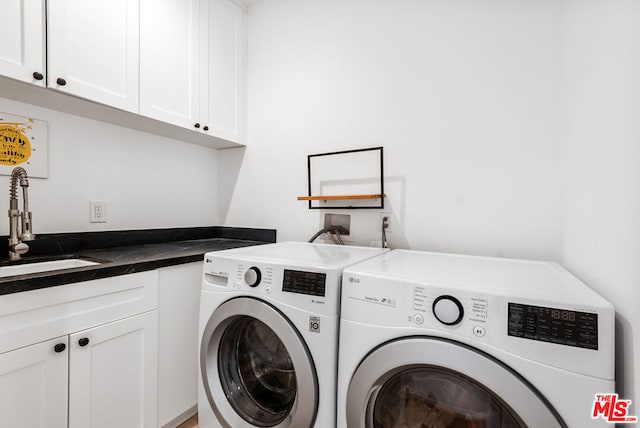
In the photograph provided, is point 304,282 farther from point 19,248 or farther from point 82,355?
point 19,248

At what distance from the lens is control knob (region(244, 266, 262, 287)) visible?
1092 millimetres

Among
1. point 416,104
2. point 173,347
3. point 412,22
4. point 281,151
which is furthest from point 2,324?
point 412,22

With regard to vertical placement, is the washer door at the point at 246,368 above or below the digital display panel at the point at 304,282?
below

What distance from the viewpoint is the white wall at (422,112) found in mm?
1308

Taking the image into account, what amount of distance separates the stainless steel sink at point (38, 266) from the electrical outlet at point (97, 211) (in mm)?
266

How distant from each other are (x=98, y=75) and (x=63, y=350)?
1167 mm

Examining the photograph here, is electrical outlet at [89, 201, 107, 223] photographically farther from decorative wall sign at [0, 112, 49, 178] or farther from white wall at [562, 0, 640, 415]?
white wall at [562, 0, 640, 415]

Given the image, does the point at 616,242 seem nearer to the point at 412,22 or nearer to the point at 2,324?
the point at 412,22

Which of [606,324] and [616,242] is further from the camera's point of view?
[616,242]

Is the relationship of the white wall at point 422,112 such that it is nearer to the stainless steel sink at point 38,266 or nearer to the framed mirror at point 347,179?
the framed mirror at point 347,179

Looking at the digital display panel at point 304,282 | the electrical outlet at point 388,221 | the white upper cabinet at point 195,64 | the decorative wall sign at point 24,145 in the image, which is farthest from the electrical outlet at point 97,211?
the electrical outlet at point 388,221

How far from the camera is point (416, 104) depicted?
5.13 ft

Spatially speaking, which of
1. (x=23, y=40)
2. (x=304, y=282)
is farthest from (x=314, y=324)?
(x=23, y=40)

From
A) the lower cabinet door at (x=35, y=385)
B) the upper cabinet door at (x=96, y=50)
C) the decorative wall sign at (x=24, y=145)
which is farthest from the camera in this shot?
the decorative wall sign at (x=24, y=145)
